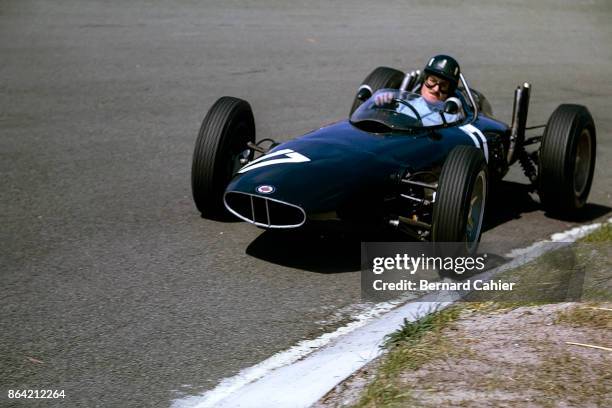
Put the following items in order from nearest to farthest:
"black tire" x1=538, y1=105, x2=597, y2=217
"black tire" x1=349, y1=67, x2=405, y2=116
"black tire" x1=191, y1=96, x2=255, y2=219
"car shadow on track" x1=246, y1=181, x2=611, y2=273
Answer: "car shadow on track" x1=246, y1=181, x2=611, y2=273, "black tire" x1=191, y1=96, x2=255, y2=219, "black tire" x1=538, y1=105, x2=597, y2=217, "black tire" x1=349, y1=67, x2=405, y2=116

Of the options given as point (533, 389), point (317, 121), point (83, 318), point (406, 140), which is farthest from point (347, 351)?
point (317, 121)

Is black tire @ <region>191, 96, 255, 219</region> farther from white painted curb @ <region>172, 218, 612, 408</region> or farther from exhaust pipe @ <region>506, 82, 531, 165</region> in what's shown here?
exhaust pipe @ <region>506, 82, 531, 165</region>

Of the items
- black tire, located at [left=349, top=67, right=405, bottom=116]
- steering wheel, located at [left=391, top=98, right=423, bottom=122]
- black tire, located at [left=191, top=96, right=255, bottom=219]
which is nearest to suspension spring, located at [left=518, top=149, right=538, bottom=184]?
black tire, located at [left=349, top=67, right=405, bottom=116]

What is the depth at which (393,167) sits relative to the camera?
21.9 feet

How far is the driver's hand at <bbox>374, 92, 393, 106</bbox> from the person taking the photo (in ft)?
24.6

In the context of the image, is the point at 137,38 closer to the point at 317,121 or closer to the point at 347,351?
the point at 317,121

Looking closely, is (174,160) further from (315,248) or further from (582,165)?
(582,165)

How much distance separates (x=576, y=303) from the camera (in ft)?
17.4

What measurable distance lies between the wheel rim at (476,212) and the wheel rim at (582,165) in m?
1.72

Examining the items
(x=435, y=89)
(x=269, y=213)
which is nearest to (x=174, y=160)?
(x=435, y=89)

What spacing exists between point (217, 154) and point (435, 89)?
6.65ft

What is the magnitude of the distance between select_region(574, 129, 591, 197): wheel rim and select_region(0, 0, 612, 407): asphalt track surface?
27cm

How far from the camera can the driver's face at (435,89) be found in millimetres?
8031

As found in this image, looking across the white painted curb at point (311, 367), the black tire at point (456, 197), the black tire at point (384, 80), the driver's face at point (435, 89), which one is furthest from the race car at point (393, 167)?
the white painted curb at point (311, 367)
